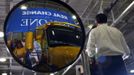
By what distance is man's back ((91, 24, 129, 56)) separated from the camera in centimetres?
287

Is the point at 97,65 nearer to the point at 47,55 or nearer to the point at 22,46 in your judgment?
the point at 47,55

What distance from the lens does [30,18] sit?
244cm

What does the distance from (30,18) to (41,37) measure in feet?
0.71

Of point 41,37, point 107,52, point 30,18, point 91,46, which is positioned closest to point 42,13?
point 30,18

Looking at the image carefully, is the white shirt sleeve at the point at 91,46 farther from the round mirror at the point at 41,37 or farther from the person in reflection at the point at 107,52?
the round mirror at the point at 41,37

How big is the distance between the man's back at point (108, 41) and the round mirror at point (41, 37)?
40 cm

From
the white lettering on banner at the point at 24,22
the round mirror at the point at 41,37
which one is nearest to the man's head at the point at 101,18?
the round mirror at the point at 41,37

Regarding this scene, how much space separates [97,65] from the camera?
9.72ft

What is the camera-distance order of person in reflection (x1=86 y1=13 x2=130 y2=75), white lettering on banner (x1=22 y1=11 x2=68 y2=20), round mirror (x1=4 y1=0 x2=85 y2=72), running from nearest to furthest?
round mirror (x1=4 y1=0 x2=85 y2=72) → white lettering on banner (x1=22 y1=11 x2=68 y2=20) → person in reflection (x1=86 y1=13 x2=130 y2=75)

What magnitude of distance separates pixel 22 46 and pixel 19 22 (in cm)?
Answer: 24

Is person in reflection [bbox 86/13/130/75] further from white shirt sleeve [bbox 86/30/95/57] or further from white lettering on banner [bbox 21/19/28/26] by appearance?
white lettering on banner [bbox 21/19/28/26]

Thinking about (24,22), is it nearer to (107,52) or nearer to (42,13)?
(42,13)

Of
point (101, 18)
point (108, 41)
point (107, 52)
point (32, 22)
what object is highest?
→ point (101, 18)

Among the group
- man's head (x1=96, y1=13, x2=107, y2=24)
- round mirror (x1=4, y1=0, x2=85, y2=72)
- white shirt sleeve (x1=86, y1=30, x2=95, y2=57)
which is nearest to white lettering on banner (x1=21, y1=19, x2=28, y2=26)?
round mirror (x1=4, y1=0, x2=85, y2=72)
